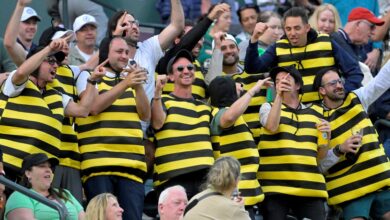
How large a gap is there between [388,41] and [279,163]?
155 inches

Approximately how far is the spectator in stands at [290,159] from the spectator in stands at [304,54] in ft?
1.72

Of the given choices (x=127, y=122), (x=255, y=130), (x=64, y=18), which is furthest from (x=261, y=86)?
(x=64, y=18)

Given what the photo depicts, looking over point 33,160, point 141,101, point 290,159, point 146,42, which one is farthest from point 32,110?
point 290,159

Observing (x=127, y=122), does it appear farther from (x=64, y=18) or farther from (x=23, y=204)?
(x=64, y=18)

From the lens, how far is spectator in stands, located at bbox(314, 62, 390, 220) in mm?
12992

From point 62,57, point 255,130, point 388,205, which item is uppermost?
point 62,57

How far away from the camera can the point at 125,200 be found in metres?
12.0

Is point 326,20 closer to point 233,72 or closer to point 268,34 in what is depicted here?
Result: point 268,34

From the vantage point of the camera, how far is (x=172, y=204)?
11203mm

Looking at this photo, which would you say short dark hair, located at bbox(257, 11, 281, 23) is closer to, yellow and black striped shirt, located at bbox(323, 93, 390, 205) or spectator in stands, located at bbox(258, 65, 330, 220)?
yellow and black striped shirt, located at bbox(323, 93, 390, 205)

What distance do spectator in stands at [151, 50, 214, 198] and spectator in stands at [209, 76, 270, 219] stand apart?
163 millimetres

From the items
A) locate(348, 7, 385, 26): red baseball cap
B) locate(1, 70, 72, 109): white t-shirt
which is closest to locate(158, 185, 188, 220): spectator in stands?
locate(1, 70, 72, 109): white t-shirt

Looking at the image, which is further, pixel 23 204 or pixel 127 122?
pixel 127 122

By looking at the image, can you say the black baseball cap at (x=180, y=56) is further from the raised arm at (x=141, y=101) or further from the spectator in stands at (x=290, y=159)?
the spectator in stands at (x=290, y=159)
